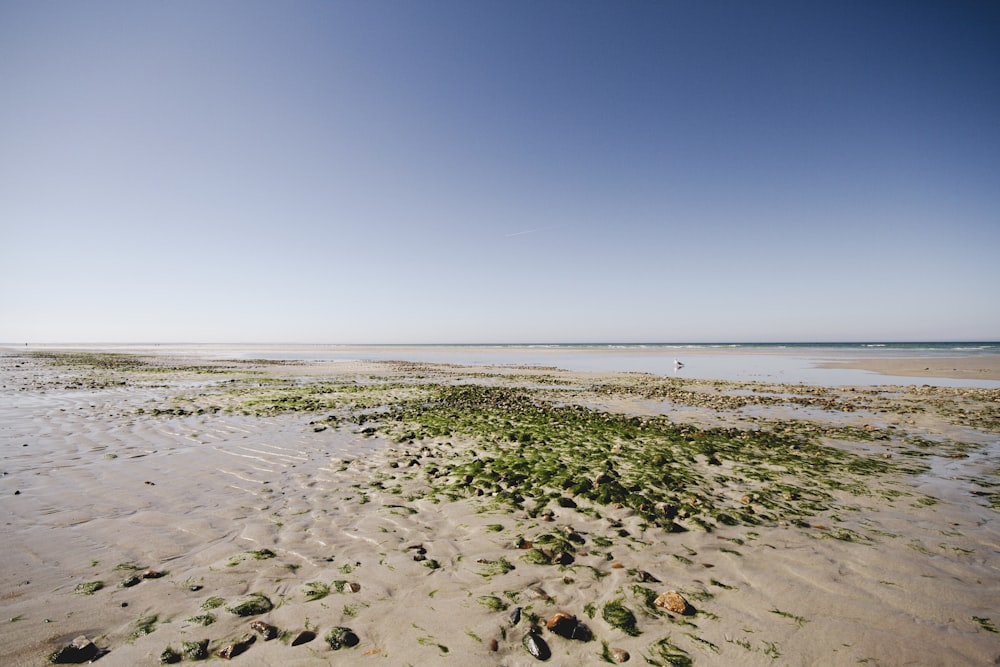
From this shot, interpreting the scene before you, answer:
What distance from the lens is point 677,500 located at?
7766 millimetres

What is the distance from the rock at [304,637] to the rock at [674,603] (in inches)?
143

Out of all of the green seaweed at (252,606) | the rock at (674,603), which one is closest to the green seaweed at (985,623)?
the rock at (674,603)

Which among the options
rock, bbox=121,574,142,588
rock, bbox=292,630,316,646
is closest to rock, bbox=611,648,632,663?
rock, bbox=292,630,316,646

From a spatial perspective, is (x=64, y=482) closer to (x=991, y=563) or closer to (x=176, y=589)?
(x=176, y=589)

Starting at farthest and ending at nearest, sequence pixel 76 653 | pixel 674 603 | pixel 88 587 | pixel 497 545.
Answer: pixel 497 545 < pixel 88 587 < pixel 674 603 < pixel 76 653

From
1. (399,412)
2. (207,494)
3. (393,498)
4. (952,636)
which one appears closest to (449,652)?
(393,498)

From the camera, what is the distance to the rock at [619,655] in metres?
3.84

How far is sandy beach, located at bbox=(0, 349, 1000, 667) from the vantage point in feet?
13.3

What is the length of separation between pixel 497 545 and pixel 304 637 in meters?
2.80

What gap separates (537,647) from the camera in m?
3.88

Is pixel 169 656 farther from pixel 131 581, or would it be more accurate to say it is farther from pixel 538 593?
pixel 538 593

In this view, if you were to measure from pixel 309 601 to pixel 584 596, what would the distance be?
→ 3.13m

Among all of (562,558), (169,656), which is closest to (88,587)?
(169,656)

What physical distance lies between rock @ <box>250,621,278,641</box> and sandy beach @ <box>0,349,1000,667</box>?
0.03 meters
